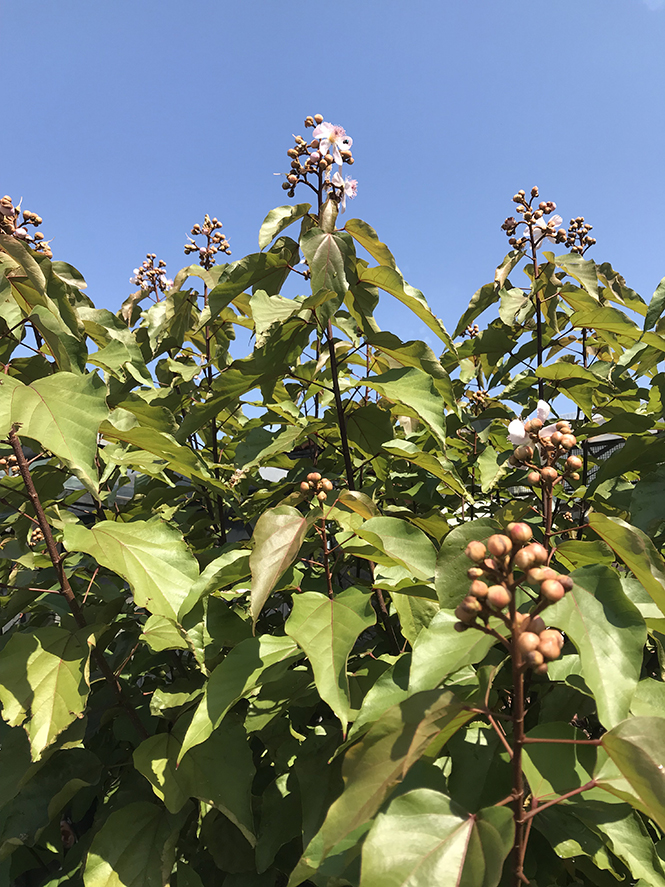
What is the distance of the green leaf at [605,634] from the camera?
112 cm

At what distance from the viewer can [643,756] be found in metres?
0.98

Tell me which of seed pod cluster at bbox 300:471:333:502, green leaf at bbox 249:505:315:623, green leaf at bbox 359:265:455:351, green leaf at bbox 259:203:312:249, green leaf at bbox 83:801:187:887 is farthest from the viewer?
green leaf at bbox 259:203:312:249

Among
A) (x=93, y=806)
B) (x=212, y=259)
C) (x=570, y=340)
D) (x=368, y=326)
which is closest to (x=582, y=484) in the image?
(x=570, y=340)

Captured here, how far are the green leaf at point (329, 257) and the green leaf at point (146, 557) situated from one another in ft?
3.28

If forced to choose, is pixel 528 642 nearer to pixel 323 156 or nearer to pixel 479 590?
pixel 479 590

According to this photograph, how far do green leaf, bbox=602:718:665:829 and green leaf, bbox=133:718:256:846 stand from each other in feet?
3.50

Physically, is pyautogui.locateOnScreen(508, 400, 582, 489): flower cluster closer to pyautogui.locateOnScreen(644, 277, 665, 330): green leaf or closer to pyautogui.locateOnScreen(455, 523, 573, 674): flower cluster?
pyautogui.locateOnScreen(455, 523, 573, 674): flower cluster

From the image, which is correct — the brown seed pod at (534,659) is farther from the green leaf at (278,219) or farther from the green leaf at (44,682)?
the green leaf at (278,219)

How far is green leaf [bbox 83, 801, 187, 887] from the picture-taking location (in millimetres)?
1771

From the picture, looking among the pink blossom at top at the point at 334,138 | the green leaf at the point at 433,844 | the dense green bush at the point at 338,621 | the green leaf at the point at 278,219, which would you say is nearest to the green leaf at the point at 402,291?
the dense green bush at the point at 338,621

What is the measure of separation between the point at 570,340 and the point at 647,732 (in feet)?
8.54

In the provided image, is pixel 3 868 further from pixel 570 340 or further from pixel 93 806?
pixel 570 340

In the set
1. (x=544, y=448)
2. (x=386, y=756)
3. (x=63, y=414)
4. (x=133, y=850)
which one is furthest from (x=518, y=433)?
(x=133, y=850)

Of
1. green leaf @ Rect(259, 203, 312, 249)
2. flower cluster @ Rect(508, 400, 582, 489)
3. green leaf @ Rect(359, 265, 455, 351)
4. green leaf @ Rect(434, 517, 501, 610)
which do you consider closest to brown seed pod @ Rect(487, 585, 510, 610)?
green leaf @ Rect(434, 517, 501, 610)
